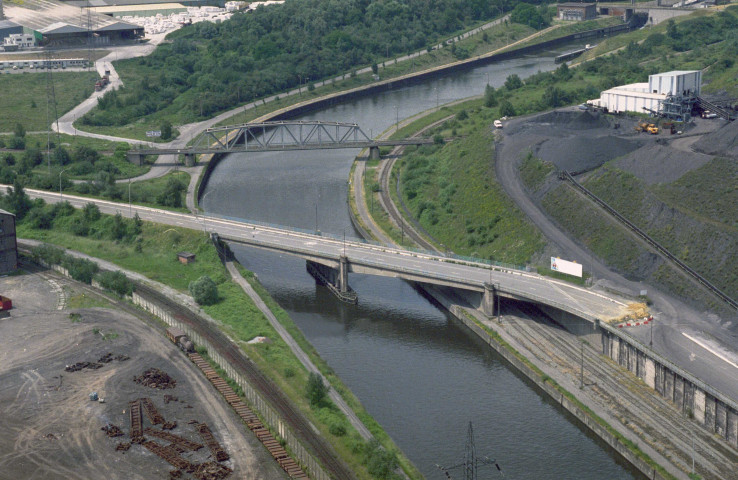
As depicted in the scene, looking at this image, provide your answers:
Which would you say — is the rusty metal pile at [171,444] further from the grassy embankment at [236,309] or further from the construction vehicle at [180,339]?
the construction vehicle at [180,339]

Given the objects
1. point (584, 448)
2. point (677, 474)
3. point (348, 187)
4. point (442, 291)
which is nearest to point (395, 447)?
point (584, 448)

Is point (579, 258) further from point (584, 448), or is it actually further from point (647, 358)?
point (584, 448)

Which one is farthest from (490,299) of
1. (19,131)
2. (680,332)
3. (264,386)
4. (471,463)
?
(19,131)

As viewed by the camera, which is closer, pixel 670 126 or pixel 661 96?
pixel 670 126

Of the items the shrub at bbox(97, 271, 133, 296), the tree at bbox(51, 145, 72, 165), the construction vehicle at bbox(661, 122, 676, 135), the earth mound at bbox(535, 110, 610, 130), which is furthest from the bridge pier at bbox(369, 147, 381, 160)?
the shrub at bbox(97, 271, 133, 296)

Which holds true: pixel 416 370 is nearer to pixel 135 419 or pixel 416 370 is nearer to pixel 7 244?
pixel 135 419

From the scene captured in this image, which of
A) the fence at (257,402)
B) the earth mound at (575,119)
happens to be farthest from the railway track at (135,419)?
the earth mound at (575,119)
